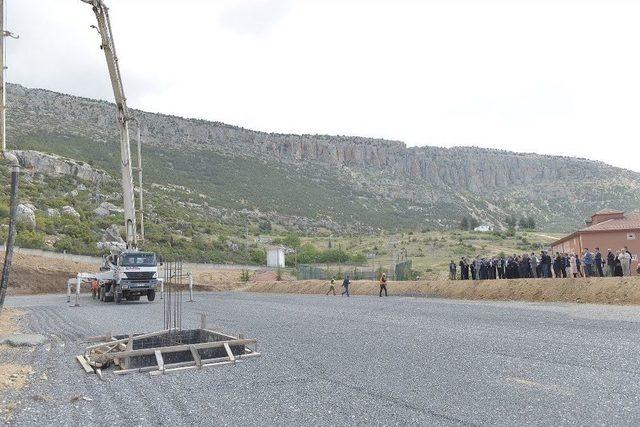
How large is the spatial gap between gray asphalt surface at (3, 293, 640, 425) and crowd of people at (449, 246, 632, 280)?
11.4m

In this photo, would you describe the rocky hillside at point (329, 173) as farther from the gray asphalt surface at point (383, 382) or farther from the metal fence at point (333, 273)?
the gray asphalt surface at point (383, 382)

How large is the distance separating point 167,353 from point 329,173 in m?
113

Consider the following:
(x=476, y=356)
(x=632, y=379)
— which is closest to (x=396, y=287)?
(x=476, y=356)

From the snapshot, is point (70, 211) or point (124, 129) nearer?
point (124, 129)

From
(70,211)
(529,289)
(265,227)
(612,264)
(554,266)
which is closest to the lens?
(612,264)

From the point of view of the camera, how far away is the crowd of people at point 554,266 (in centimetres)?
2647

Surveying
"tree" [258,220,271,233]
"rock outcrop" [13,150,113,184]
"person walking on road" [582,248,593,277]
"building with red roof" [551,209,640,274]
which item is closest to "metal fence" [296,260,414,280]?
"building with red roof" [551,209,640,274]

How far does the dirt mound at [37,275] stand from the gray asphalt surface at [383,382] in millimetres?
29933

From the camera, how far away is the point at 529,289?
2720cm

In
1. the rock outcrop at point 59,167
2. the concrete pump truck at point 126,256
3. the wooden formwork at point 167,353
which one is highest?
the rock outcrop at point 59,167

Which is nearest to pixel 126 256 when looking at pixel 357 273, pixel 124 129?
pixel 124 129

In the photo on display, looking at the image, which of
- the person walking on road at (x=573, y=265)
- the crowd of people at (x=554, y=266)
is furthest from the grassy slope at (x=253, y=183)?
A: the person walking on road at (x=573, y=265)

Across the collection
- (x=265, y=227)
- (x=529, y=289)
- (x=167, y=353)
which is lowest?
(x=167, y=353)

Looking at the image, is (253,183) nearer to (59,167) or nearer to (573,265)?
(59,167)
